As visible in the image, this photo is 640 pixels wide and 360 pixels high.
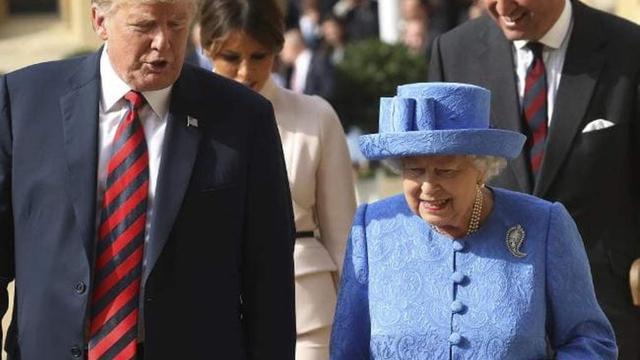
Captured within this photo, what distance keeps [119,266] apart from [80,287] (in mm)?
118

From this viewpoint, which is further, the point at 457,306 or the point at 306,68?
the point at 306,68

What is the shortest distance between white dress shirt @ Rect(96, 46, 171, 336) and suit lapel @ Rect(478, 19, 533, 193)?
5.77 ft

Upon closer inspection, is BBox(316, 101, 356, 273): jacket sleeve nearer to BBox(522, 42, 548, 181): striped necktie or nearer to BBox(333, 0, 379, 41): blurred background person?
BBox(522, 42, 548, 181): striped necktie

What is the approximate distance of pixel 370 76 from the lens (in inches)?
697

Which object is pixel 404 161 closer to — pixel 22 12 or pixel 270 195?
pixel 270 195

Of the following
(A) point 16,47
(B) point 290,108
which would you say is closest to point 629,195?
(B) point 290,108

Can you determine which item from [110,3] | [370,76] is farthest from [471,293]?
[370,76]

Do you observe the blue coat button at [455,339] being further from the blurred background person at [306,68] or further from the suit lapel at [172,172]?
the blurred background person at [306,68]

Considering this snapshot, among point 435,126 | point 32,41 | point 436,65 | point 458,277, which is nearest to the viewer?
point 435,126

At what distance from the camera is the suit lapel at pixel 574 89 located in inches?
245

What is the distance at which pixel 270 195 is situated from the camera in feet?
16.3

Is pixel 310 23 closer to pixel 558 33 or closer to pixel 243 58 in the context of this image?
pixel 558 33

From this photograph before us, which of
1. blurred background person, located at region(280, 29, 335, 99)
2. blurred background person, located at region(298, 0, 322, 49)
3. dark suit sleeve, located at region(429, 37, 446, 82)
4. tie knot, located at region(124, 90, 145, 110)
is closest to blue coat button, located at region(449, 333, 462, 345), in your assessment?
tie knot, located at region(124, 90, 145, 110)

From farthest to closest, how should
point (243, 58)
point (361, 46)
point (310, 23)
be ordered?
point (310, 23) → point (361, 46) → point (243, 58)
